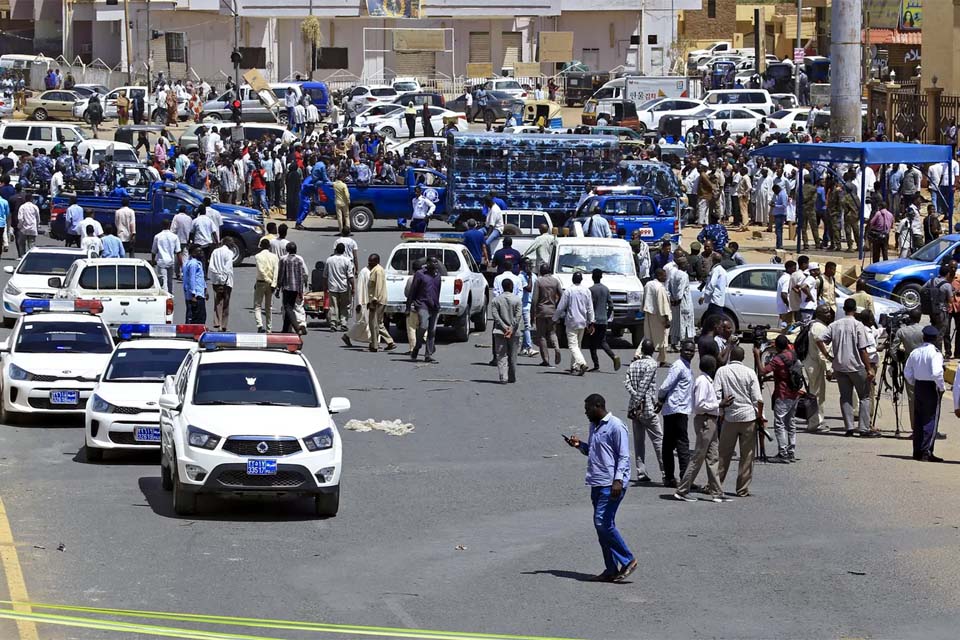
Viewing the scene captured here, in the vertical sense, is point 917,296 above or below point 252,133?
below

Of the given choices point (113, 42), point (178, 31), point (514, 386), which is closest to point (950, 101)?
point (514, 386)

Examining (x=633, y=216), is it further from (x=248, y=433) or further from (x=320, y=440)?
(x=248, y=433)

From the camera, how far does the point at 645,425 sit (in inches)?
696

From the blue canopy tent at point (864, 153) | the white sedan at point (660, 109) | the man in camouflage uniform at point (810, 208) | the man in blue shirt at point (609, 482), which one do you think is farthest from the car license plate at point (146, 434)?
the white sedan at point (660, 109)

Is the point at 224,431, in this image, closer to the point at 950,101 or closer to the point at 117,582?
the point at 117,582

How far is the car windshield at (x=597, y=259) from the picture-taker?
2888cm

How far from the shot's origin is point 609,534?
13352 mm

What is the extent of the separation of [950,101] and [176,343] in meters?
32.1

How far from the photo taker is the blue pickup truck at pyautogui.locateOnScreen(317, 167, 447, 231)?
42469mm

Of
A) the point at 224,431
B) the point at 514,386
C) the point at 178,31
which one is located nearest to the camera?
the point at 224,431

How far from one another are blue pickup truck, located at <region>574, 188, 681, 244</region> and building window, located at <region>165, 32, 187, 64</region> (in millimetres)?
52195

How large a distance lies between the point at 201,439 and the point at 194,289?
12.3 m

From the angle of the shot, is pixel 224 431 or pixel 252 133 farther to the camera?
pixel 252 133

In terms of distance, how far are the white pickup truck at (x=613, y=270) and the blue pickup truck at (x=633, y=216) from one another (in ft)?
22.5
